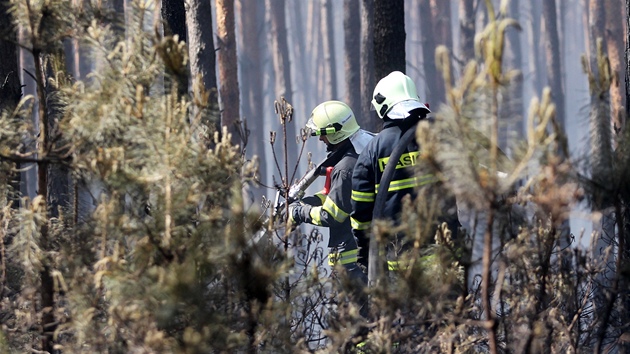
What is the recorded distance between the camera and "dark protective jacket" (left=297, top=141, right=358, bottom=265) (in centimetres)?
569

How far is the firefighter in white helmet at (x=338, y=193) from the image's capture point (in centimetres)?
571

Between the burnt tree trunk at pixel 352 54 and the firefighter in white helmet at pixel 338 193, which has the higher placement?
the burnt tree trunk at pixel 352 54

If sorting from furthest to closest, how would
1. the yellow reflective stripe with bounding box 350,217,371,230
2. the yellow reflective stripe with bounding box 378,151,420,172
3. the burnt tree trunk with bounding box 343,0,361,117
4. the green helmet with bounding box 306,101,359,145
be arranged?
the burnt tree trunk with bounding box 343,0,361,117 → the green helmet with bounding box 306,101,359,145 → the yellow reflective stripe with bounding box 350,217,371,230 → the yellow reflective stripe with bounding box 378,151,420,172

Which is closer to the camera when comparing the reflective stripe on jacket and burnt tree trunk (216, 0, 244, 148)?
the reflective stripe on jacket

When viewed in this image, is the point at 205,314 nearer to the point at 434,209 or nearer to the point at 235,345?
the point at 235,345

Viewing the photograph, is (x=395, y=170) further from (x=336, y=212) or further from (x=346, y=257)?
(x=346, y=257)

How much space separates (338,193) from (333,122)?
67cm

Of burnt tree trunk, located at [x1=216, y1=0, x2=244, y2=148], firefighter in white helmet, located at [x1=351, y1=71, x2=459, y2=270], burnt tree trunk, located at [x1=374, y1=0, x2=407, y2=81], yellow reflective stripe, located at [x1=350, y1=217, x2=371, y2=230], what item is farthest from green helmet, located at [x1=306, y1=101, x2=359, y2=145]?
burnt tree trunk, located at [x1=216, y1=0, x2=244, y2=148]

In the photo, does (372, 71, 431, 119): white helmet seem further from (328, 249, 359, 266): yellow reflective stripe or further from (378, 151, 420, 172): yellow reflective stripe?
(328, 249, 359, 266): yellow reflective stripe

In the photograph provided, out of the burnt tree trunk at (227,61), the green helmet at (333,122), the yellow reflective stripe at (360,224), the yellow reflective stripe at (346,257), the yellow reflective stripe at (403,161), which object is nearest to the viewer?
the yellow reflective stripe at (403,161)

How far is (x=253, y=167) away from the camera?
3.62 metres

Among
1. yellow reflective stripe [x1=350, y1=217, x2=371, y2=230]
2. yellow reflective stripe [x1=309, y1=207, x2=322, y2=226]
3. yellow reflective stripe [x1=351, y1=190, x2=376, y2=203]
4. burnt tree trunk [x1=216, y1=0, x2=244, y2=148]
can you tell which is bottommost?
yellow reflective stripe [x1=350, y1=217, x2=371, y2=230]

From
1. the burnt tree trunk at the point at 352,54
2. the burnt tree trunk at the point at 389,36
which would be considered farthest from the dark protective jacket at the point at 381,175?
the burnt tree trunk at the point at 352,54

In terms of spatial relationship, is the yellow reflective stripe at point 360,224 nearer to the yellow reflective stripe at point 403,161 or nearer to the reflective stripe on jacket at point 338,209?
the yellow reflective stripe at point 403,161
